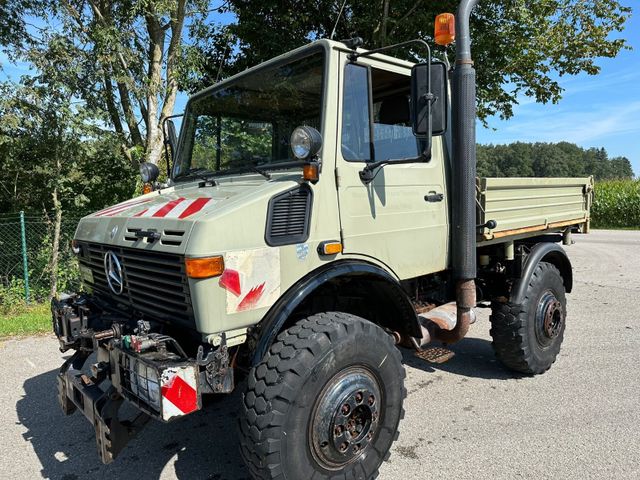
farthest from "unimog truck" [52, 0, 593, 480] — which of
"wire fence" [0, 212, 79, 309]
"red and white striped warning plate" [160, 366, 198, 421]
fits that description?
"wire fence" [0, 212, 79, 309]

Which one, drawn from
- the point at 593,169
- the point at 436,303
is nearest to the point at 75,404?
the point at 436,303

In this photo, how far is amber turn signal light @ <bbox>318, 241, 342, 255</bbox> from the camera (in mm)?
2695

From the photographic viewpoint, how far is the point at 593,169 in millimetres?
86750

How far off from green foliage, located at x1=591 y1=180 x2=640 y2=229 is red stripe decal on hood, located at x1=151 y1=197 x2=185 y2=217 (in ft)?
87.2

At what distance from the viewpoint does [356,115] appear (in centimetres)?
294

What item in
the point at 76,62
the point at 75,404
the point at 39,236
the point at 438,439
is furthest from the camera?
the point at 39,236

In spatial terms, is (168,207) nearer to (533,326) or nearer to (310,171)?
(310,171)

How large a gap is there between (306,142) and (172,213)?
85 cm

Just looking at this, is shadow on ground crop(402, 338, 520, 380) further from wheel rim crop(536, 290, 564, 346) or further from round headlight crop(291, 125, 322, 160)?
round headlight crop(291, 125, 322, 160)

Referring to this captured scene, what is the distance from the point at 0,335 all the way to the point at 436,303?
5.33 meters

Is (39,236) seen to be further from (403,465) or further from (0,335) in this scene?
(403,465)

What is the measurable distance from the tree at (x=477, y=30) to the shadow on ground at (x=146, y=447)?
7665 millimetres

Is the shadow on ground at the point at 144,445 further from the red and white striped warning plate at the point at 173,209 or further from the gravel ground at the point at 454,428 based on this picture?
the red and white striped warning plate at the point at 173,209

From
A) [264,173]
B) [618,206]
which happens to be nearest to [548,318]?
[264,173]
